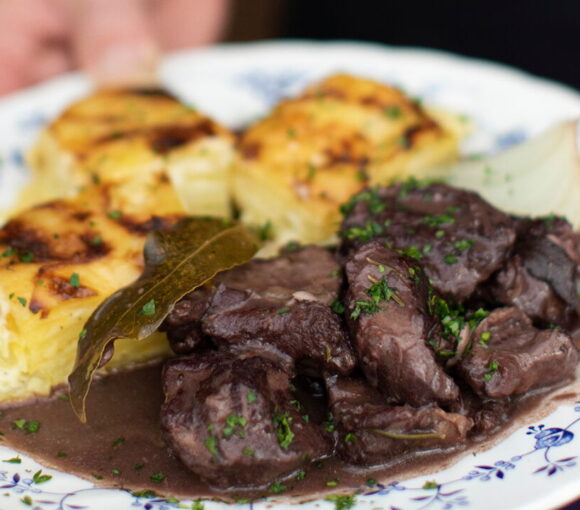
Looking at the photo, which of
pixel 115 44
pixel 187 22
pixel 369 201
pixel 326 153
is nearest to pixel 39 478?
pixel 369 201

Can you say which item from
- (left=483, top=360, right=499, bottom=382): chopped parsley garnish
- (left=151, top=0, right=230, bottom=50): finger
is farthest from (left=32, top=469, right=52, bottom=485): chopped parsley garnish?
(left=151, top=0, right=230, bottom=50): finger

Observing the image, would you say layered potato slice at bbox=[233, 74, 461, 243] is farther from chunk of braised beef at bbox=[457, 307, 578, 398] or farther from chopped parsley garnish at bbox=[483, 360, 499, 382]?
chopped parsley garnish at bbox=[483, 360, 499, 382]

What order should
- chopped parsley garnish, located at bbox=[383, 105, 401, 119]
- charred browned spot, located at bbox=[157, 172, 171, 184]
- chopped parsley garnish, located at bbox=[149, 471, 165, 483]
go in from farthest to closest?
1. chopped parsley garnish, located at bbox=[383, 105, 401, 119]
2. charred browned spot, located at bbox=[157, 172, 171, 184]
3. chopped parsley garnish, located at bbox=[149, 471, 165, 483]

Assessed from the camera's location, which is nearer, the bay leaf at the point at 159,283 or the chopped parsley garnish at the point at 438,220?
the bay leaf at the point at 159,283

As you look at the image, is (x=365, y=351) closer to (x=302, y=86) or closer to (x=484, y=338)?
(x=484, y=338)

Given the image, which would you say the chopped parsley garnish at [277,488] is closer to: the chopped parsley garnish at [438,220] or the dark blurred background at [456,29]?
the chopped parsley garnish at [438,220]

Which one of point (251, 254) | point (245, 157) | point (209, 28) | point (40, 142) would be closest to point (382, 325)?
point (251, 254)

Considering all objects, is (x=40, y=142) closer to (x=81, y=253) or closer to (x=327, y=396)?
(x=81, y=253)

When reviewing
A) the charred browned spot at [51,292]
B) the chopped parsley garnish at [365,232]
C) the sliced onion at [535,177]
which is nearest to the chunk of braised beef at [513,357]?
the chopped parsley garnish at [365,232]
